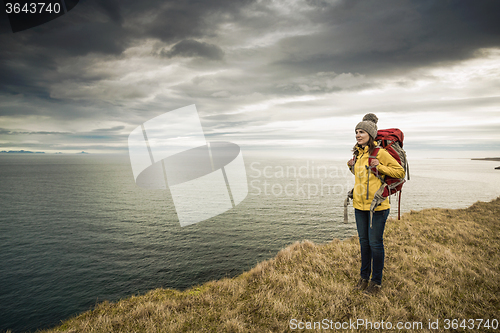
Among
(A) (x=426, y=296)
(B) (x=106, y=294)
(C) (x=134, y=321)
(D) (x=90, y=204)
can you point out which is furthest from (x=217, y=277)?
(D) (x=90, y=204)

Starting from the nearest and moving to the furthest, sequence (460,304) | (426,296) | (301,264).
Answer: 1. (460,304)
2. (426,296)
3. (301,264)

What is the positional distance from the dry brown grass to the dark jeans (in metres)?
0.55

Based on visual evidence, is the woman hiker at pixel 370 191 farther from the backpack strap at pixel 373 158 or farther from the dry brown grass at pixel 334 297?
the dry brown grass at pixel 334 297

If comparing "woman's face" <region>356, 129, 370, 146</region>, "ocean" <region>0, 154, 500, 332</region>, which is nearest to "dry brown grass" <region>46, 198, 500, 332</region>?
"woman's face" <region>356, 129, 370, 146</region>

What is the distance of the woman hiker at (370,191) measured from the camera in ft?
13.2

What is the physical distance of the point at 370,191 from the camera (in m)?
4.19

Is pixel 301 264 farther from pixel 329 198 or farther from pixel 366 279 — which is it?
pixel 329 198

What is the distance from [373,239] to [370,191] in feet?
3.20

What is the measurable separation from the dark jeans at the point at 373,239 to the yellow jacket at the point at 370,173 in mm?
201

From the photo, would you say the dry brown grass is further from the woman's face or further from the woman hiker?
the woman's face

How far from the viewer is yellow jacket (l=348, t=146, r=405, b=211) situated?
3908 millimetres

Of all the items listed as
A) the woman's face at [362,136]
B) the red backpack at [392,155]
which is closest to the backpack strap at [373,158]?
the red backpack at [392,155]

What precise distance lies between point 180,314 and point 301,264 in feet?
12.6

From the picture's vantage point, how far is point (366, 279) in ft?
15.9
